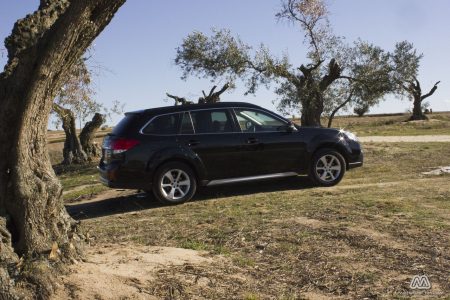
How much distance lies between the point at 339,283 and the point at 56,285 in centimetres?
235

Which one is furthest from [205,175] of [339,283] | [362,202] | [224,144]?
[339,283]

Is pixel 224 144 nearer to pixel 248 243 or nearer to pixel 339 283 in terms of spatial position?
pixel 248 243

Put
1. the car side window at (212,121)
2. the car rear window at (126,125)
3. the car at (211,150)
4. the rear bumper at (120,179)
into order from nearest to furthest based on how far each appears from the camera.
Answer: the rear bumper at (120,179) < the car at (211,150) < the car rear window at (126,125) < the car side window at (212,121)

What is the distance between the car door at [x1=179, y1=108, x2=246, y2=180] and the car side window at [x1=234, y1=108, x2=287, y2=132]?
21cm

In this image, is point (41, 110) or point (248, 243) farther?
point (248, 243)

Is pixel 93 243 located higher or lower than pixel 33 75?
lower

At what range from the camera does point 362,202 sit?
8.02 meters

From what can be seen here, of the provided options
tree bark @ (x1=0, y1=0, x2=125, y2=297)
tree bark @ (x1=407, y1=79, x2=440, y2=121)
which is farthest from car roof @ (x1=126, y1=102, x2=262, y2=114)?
tree bark @ (x1=407, y1=79, x2=440, y2=121)

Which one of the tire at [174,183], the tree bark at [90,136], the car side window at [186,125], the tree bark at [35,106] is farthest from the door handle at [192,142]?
the tree bark at [90,136]

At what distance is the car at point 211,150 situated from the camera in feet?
29.2

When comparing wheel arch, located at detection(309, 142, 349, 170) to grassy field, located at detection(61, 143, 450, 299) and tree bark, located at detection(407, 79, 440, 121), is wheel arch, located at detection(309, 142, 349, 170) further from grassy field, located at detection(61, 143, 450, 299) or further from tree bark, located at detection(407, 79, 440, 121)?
tree bark, located at detection(407, 79, 440, 121)

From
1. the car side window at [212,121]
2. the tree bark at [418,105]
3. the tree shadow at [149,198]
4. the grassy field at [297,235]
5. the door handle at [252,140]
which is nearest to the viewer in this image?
the grassy field at [297,235]

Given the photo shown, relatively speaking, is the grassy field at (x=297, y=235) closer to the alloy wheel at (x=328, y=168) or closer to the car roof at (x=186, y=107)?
the alloy wheel at (x=328, y=168)

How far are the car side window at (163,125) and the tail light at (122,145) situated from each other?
1.00ft
